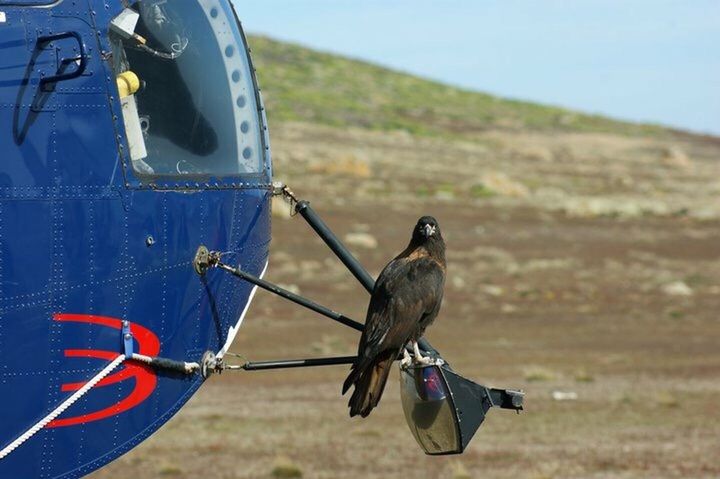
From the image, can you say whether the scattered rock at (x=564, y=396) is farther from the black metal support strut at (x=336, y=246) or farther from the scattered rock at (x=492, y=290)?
the black metal support strut at (x=336, y=246)

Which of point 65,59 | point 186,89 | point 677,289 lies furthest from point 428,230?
point 677,289

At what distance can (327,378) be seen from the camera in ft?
101

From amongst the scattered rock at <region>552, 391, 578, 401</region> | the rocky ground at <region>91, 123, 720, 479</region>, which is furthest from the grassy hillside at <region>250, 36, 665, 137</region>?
the scattered rock at <region>552, 391, 578, 401</region>

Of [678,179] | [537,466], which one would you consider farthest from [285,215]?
[678,179]

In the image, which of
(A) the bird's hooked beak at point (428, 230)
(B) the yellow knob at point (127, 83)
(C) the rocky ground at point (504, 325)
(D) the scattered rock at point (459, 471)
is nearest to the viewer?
(B) the yellow knob at point (127, 83)

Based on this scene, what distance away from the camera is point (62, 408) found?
26.9ft

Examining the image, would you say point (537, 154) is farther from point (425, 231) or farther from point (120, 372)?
point (120, 372)

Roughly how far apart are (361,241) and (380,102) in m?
67.6

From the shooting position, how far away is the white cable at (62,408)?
7977 mm

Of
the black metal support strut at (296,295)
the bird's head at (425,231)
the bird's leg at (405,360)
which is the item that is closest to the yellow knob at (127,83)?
the black metal support strut at (296,295)

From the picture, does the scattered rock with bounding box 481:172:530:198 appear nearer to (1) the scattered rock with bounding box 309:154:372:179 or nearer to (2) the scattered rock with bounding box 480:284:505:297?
(1) the scattered rock with bounding box 309:154:372:179

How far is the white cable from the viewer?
26.2ft

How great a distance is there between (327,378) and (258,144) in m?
→ 21.3

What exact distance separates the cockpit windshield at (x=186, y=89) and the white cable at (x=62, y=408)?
113 cm
